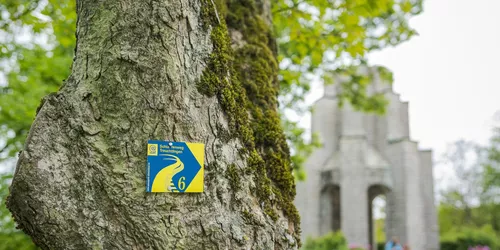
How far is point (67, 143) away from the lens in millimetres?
1919

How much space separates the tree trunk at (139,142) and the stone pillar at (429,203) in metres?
24.6

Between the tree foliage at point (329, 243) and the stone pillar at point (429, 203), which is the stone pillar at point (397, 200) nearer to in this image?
the stone pillar at point (429, 203)

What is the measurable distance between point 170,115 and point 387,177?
23503 mm

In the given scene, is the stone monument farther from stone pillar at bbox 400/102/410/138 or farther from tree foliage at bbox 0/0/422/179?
tree foliage at bbox 0/0/422/179

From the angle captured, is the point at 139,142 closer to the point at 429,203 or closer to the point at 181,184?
the point at 181,184

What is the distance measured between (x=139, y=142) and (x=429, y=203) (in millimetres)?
25971

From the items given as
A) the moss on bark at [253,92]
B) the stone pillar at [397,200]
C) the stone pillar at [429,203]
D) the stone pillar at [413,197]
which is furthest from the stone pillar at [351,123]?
the moss on bark at [253,92]

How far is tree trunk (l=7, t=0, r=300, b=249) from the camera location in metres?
1.87

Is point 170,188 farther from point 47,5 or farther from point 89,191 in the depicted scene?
point 47,5

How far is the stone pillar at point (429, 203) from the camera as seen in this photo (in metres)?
23.9

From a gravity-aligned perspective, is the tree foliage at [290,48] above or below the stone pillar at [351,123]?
below

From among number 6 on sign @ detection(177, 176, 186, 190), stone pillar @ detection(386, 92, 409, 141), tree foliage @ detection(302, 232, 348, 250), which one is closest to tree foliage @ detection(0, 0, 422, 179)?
number 6 on sign @ detection(177, 176, 186, 190)

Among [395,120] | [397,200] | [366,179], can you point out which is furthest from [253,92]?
[395,120]

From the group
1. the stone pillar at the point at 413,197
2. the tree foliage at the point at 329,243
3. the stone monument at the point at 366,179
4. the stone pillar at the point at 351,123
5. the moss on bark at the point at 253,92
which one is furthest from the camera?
the stone pillar at the point at 351,123
